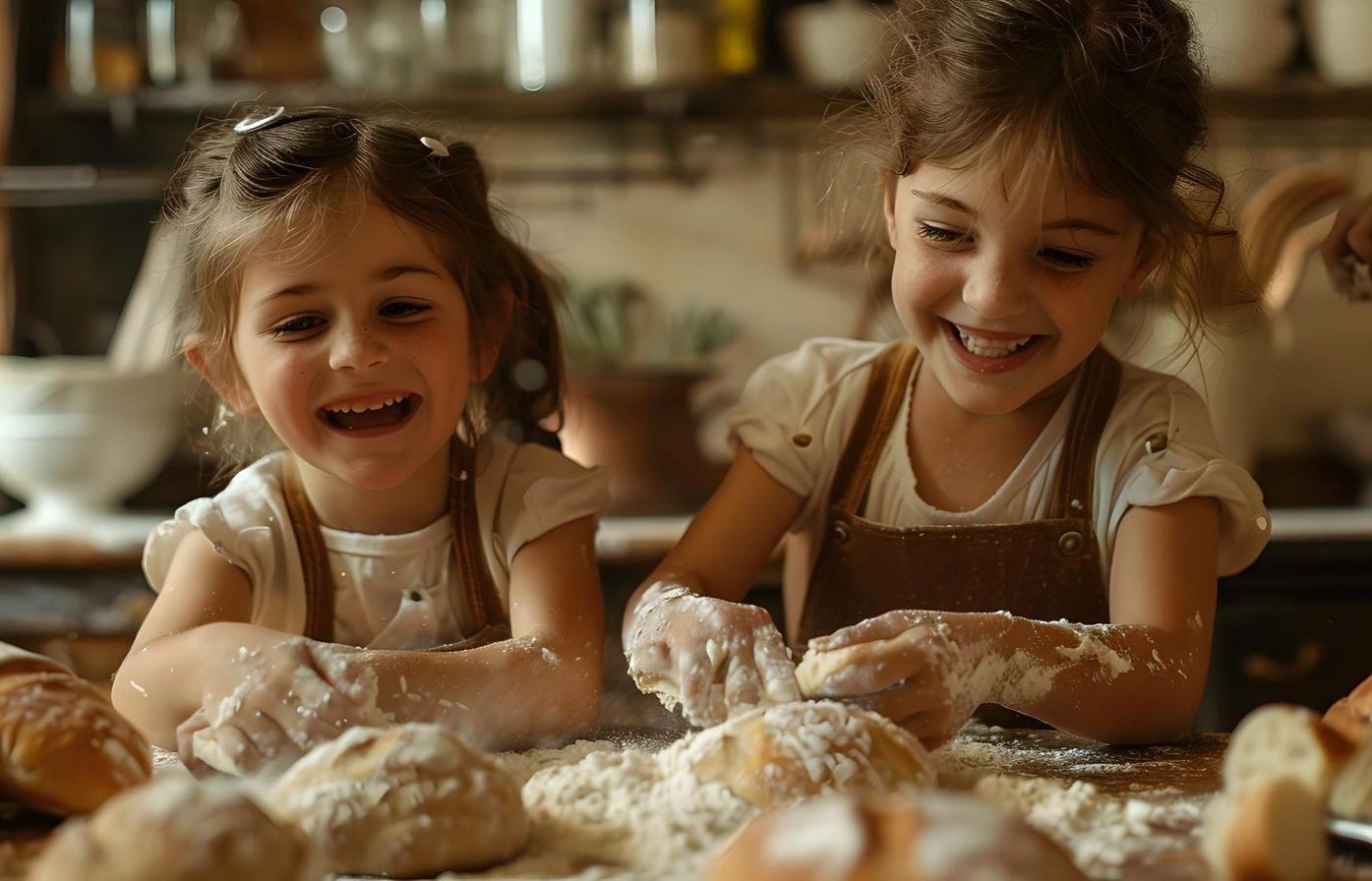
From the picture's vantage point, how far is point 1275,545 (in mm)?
1742

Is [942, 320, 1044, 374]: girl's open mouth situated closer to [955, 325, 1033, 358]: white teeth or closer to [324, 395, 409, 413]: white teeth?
[955, 325, 1033, 358]: white teeth

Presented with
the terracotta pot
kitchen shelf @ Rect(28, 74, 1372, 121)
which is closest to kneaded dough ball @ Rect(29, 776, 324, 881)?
the terracotta pot

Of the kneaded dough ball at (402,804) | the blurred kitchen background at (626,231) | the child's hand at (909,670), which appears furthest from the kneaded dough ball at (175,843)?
the blurred kitchen background at (626,231)

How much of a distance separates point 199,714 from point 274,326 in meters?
0.28

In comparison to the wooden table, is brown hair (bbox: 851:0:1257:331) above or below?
above

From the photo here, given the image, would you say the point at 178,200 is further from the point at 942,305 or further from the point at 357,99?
the point at 357,99

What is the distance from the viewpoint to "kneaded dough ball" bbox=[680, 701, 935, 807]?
0.66m

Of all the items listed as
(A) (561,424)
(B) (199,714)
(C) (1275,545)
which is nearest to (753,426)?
(A) (561,424)

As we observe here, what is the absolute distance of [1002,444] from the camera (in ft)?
3.56

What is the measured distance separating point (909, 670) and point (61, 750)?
444 millimetres

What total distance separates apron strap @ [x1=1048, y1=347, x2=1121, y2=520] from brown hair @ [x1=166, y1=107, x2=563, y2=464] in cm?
44

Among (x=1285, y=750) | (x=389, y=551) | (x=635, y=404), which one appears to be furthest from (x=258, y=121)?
(x=635, y=404)

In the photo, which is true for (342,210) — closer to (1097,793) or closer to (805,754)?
(805,754)

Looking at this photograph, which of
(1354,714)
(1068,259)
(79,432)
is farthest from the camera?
(79,432)
